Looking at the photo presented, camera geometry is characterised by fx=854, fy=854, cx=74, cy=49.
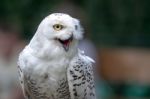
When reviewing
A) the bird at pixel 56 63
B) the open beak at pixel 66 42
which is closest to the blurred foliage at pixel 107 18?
the bird at pixel 56 63

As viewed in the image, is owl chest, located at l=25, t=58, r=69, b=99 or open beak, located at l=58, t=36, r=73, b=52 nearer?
open beak, located at l=58, t=36, r=73, b=52

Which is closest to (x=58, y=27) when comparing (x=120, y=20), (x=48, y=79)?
(x=48, y=79)

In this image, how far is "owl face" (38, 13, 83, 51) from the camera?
4.15m

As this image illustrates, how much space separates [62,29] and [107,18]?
645 cm

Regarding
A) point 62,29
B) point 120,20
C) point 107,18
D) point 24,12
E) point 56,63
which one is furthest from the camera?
point 24,12

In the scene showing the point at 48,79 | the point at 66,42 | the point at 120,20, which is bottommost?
the point at 120,20

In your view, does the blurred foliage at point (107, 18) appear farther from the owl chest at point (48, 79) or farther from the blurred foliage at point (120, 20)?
the owl chest at point (48, 79)

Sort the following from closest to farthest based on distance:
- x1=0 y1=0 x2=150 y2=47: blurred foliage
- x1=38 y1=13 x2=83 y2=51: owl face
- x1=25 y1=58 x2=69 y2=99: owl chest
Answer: x1=38 y1=13 x2=83 y2=51: owl face
x1=25 y1=58 x2=69 y2=99: owl chest
x1=0 y1=0 x2=150 y2=47: blurred foliage

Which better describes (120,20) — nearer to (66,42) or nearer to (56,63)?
(56,63)

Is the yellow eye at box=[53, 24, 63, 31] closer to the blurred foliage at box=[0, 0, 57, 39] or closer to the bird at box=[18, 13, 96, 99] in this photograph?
the bird at box=[18, 13, 96, 99]

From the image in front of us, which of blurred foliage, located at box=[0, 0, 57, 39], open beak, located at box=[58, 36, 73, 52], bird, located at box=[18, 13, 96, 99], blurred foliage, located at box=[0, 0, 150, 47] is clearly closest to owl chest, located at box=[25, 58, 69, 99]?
bird, located at box=[18, 13, 96, 99]

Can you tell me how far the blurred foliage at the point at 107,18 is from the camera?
10.5m

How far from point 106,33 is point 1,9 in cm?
143

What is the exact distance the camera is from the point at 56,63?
435 centimetres
